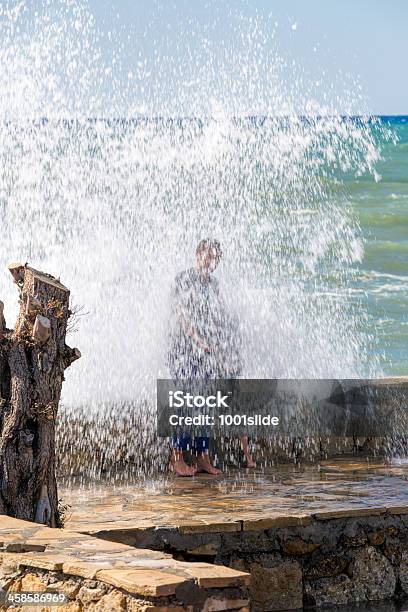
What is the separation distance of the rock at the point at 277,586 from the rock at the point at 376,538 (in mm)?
386

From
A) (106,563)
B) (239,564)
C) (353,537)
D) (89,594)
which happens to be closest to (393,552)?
(353,537)

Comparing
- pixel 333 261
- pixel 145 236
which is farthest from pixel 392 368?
pixel 145 236

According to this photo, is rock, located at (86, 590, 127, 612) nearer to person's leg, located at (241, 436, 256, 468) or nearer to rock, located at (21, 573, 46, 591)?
rock, located at (21, 573, 46, 591)

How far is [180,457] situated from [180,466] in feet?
0.20

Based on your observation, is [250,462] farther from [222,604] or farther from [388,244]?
[388,244]

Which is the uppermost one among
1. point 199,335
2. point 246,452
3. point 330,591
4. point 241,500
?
point 199,335

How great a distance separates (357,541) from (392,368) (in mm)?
12730

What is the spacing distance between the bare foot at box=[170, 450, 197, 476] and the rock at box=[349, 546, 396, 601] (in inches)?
A: 81.4

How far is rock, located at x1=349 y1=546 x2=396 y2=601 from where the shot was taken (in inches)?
205

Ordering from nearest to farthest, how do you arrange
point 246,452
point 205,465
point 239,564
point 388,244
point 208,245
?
point 239,564 < point 208,245 < point 205,465 < point 246,452 < point 388,244

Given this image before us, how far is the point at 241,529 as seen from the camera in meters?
4.95

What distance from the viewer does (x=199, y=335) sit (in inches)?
282

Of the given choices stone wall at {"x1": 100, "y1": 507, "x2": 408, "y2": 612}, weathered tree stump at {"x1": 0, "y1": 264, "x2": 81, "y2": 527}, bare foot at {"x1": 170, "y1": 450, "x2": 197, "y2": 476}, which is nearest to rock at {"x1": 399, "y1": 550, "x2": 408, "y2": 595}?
stone wall at {"x1": 100, "y1": 507, "x2": 408, "y2": 612}

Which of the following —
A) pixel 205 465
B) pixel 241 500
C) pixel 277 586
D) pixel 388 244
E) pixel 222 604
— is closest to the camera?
pixel 222 604
